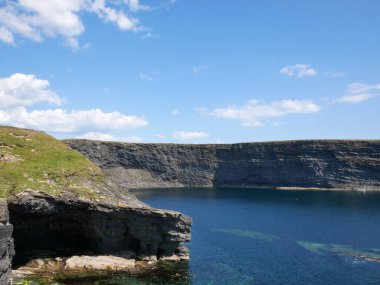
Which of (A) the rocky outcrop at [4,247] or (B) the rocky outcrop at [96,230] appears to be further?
(B) the rocky outcrop at [96,230]

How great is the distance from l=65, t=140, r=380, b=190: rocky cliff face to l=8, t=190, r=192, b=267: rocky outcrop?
127 meters

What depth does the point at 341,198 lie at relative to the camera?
126m

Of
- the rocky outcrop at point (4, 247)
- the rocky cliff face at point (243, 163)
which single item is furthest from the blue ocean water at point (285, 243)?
the rocky cliff face at point (243, 163)

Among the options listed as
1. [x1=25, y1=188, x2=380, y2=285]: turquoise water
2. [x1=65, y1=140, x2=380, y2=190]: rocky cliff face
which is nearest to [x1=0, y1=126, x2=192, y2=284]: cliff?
[x1=25, y1=188, x2=380, y2=285]: turquoise water

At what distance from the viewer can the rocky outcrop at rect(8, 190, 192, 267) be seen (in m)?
44.8

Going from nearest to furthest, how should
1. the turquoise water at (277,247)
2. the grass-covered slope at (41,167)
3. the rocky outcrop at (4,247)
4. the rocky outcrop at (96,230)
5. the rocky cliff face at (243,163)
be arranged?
1. the rocky outcrop at (4,247)
2. the grass-covered slope at (41,167)
3. the turquoise water at (277,247)
4. the rocky outcrop at (96,230)
5. the rocky cliff face at (243,163)

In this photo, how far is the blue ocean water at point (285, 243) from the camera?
4588cm

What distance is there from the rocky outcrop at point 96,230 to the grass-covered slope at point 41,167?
2173 millimetres

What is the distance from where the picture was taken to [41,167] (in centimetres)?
4803

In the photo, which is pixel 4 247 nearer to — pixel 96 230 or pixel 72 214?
pixel 72 214

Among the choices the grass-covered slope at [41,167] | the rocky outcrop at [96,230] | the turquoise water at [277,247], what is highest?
the grass-covered slope at [41,167]

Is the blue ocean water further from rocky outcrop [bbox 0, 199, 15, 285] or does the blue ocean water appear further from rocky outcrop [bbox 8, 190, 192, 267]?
rocky outcrop [bbox 0, 199, 15, 285]

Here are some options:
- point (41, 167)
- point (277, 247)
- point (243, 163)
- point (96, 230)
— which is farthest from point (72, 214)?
point (243, 163)

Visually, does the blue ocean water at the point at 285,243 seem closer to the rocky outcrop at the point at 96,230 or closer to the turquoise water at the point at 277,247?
the turquoise water at the point at 277,247
